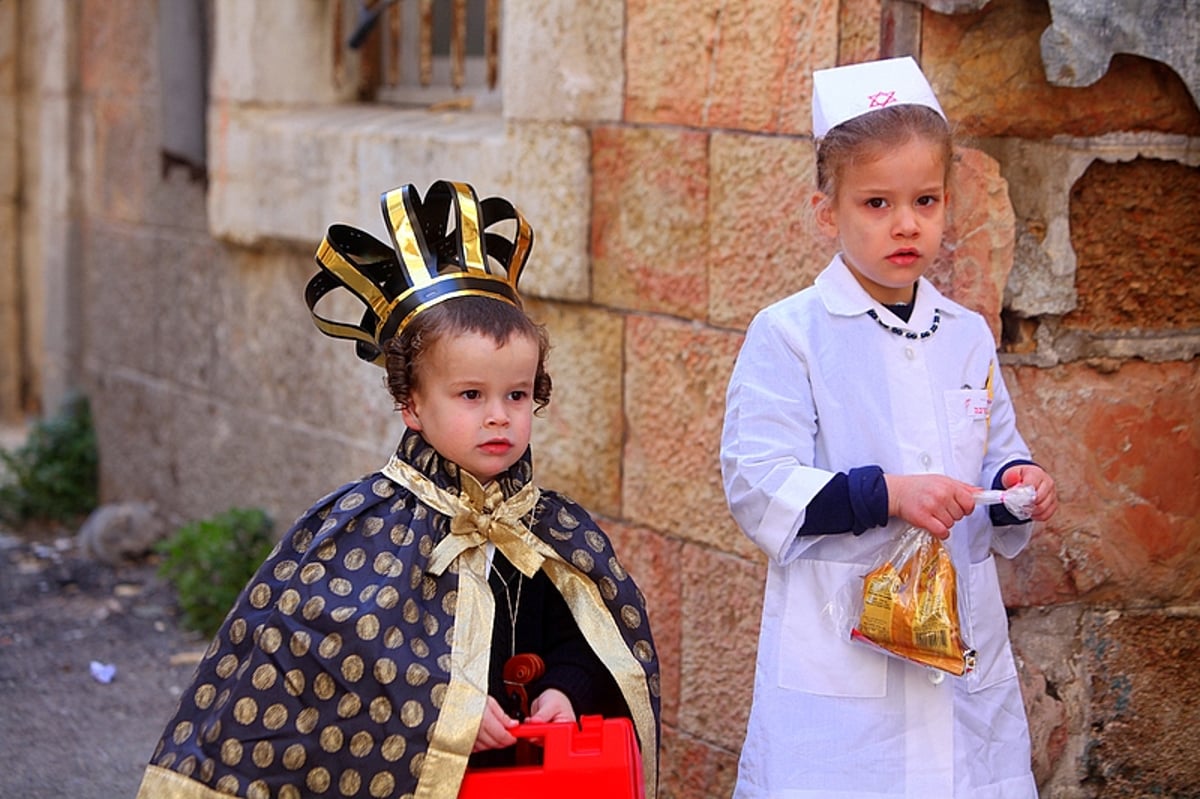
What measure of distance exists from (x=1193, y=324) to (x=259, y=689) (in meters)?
2.03

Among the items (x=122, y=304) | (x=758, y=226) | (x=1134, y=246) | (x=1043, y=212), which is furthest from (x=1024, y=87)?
(x=122, y=304)

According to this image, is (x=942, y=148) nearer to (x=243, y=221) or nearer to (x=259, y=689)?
(x=259, y=689)

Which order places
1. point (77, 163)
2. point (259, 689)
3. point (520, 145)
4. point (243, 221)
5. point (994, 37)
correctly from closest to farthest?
point (259, 689) → point (994, 37) → point (520, 145) → point (243, 221) → point (77, 163)

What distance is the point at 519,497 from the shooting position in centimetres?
276

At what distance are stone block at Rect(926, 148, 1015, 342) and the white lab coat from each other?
54cm

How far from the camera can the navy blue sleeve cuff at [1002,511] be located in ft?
9.23

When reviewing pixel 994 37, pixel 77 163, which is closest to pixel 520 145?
pixel 994 37

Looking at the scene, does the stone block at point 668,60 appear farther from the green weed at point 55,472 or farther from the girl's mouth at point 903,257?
the green weed at point 55,472

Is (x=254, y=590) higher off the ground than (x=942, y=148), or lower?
lower

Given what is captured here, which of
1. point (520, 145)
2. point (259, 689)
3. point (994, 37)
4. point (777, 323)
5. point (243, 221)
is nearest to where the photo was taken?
point (259, 689)

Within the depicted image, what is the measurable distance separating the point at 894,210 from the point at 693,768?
1784mm

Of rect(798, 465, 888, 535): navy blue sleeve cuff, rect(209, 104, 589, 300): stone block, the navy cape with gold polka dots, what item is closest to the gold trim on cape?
the navy cape with gold polka dots

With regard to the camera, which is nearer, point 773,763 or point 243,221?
point 773,763

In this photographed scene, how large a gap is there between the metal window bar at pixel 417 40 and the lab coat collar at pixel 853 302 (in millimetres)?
2729
